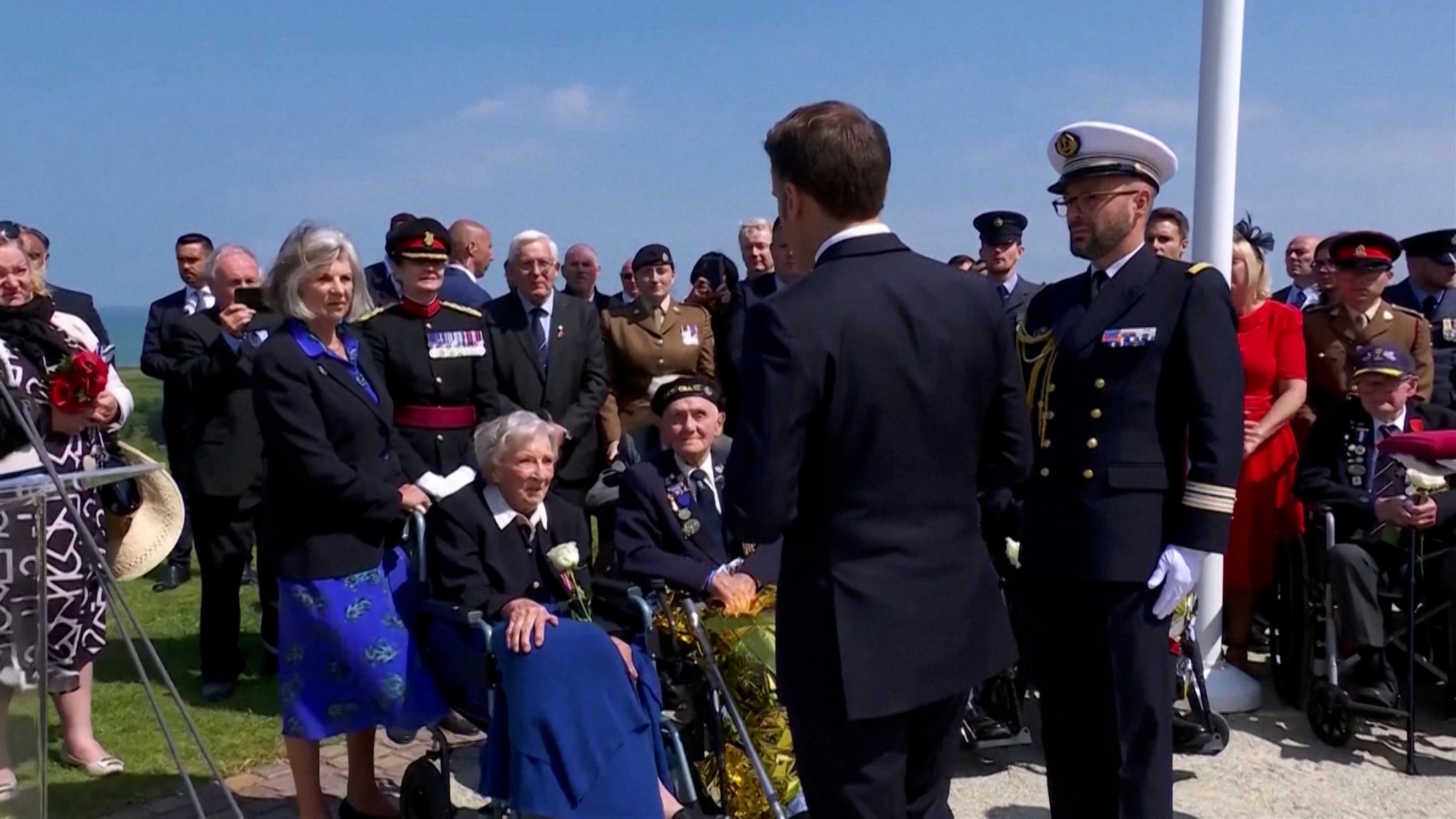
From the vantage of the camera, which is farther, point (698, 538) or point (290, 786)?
point (290, 786)

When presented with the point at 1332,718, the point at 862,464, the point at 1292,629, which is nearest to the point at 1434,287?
the point at 1292,629

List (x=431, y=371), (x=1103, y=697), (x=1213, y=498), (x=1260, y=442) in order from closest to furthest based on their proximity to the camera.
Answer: (x=1213, y=498)
(x=1103, y=697)
(x=431, y=371)
(x=1260, y=442)

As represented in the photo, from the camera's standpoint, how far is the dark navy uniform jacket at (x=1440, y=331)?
5859 mm

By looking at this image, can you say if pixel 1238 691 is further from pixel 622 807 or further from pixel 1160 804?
pixel 622 807

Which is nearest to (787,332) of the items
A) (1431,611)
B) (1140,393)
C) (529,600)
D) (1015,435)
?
(1015,435)

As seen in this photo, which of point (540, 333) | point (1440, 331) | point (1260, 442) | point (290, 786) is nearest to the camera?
point (290, 786)

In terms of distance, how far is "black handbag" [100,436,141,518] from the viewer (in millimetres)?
4578

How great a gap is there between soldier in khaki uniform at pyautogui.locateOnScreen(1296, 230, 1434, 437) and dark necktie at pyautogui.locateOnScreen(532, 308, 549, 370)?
10.7 ft

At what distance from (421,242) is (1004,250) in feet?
9.20

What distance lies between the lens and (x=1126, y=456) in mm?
3174

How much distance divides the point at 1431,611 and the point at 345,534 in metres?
3.78

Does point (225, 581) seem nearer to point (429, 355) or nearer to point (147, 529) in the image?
point (147, 529)

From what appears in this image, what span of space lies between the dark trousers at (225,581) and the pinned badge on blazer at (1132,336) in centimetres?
360

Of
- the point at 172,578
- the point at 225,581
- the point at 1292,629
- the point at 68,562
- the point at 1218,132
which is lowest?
the point at 172,578
